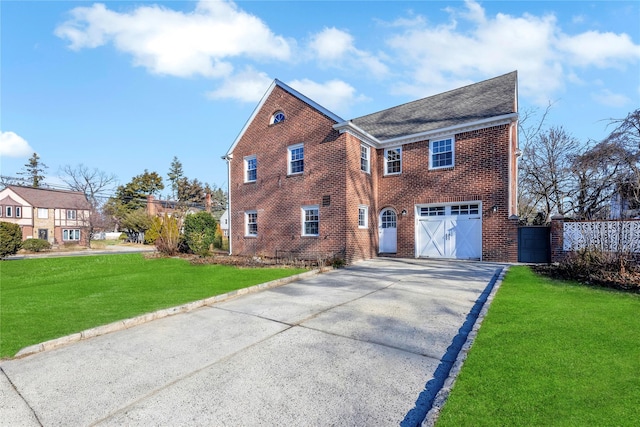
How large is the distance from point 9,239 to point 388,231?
808 inches

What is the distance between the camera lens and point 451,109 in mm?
15117

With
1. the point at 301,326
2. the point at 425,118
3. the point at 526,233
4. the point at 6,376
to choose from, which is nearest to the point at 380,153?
the point at 425,118

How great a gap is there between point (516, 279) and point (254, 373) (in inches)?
303

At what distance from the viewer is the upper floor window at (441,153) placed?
45.4 ft

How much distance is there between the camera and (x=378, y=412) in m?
2.86

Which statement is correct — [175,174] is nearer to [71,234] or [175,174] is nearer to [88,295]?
[71,234]

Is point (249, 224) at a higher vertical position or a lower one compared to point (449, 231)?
higher

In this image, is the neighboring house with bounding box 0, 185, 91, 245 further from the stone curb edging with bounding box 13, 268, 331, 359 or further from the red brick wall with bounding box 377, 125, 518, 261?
the stone curb edging with bounding box 13, 268, 331, 359

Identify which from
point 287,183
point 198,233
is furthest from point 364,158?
point 198,233

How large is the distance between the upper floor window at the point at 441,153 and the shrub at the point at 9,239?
22560mm

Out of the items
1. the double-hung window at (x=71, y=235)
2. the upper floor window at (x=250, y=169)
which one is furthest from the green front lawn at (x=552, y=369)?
the double-hung window at (x=71, y=235)

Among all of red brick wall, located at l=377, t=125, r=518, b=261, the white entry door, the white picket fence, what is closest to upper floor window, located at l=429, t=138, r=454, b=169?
red brick wall, located at l=377, t=125, r=518, b=261

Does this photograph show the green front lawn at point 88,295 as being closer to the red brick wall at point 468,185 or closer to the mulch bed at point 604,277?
the red brick wall at point 468,185

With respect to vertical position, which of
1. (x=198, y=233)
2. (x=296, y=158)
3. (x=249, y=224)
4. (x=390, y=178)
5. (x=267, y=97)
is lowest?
(x=198, y=233)
